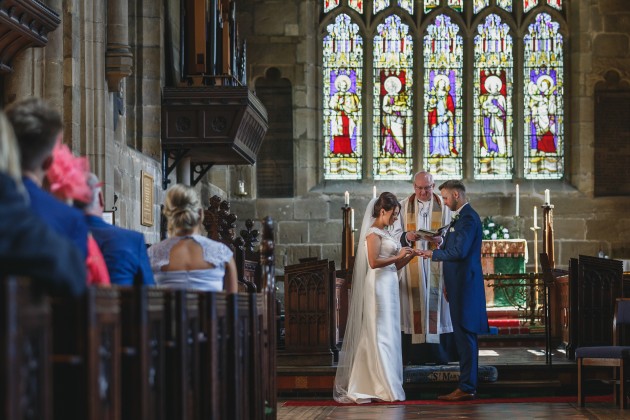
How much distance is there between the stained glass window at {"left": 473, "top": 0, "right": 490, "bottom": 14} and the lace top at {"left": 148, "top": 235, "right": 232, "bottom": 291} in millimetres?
13228

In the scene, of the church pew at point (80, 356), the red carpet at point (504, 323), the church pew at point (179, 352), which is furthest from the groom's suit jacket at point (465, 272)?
the church pew at point (80, 356)

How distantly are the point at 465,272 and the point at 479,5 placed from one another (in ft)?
31.1

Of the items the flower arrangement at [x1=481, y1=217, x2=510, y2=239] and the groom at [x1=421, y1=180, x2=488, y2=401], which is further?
the flower arrangement at [x1=481, y1=217, x2=510, y2=239]

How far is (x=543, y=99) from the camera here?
18.5 m

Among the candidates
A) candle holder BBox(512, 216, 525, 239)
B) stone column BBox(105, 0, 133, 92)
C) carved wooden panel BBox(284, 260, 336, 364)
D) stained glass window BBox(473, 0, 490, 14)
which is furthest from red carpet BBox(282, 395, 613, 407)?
stained glass window BBox(473, 0, 490, 14)

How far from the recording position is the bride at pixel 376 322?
9703 mm

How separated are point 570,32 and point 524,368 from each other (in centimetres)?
893

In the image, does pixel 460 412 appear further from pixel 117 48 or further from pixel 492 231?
pixel 492 231

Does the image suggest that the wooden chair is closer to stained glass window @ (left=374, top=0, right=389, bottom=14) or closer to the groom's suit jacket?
the groom's suit jacket

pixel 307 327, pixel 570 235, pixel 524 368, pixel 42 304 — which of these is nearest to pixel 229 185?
pixel 570 235

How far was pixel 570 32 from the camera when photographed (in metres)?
18.3

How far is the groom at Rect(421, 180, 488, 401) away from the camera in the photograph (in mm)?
9672

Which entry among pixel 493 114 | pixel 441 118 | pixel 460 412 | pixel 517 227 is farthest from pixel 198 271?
pixel 493 114

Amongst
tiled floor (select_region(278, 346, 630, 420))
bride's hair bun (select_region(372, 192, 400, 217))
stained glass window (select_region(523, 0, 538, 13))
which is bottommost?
tiled floor (select_region(278, 346, 630, 420))
